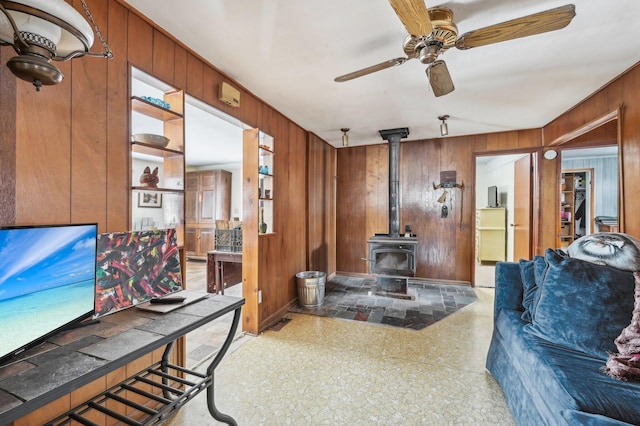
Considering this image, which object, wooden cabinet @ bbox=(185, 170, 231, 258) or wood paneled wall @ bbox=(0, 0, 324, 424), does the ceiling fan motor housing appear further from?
wooden cabinet @ bbox=(185, 170, 231, 258)

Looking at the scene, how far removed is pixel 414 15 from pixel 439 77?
2.22ft

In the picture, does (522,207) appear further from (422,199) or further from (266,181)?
(266,181)

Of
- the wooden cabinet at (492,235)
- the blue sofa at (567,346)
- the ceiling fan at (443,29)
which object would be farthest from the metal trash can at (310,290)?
the wooden cabinet at (492,235)

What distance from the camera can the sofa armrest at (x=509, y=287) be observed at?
6.56 ft

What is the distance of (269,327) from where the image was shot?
294cm

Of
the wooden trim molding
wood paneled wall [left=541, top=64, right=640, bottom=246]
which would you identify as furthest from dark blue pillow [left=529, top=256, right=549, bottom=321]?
the wooden trim molding

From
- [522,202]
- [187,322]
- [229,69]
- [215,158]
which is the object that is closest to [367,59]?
[229,69]

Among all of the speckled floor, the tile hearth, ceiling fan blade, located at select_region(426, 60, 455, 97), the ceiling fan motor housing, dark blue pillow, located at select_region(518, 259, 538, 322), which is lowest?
the speckled floor

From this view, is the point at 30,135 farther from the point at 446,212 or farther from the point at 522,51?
the point at 446,212

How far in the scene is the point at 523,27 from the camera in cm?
141

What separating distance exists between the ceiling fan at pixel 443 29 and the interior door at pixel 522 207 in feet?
10.9

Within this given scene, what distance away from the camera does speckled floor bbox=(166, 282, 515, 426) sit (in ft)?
5.51

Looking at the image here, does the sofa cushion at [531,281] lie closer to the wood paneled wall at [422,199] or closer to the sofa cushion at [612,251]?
the sofa cushion at [612,251]

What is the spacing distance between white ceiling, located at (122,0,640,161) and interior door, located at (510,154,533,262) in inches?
44.6
